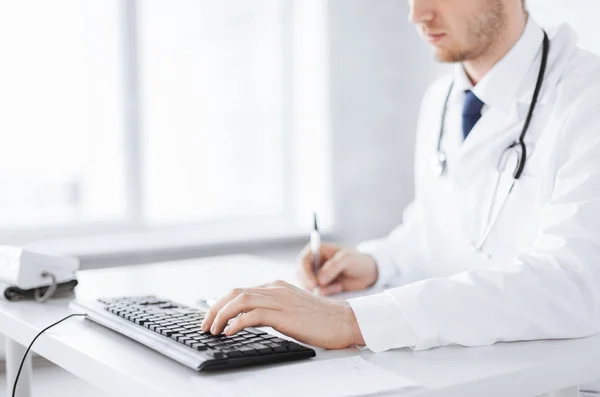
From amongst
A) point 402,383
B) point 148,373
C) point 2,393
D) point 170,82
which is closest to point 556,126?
point 402,383

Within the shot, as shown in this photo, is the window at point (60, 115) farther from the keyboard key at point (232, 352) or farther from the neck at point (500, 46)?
the keyboard key at point (232, 352)

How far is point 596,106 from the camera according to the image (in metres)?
1.29

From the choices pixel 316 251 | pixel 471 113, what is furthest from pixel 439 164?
pixel 316 251

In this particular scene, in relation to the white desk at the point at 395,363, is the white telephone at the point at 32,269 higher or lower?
higher

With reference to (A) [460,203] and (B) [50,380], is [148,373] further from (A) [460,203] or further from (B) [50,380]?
→ (B) [50,380]

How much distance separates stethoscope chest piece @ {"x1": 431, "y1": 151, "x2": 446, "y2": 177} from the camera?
1642 millimetres

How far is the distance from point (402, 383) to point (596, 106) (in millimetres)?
733

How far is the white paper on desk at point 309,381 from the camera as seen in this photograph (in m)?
0.78

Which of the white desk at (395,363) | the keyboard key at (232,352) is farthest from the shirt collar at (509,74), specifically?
the keyboard key at (232,352)

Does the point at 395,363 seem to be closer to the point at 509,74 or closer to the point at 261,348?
the point at 261,348

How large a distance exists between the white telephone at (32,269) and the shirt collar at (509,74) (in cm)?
92

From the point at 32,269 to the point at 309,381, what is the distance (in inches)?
30.0

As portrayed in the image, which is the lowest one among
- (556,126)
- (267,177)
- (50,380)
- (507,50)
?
(50,380)

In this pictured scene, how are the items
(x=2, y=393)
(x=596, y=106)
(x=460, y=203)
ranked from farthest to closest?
(x=2, y=393) → (x=460, y=203) → (x=596, y=106)
